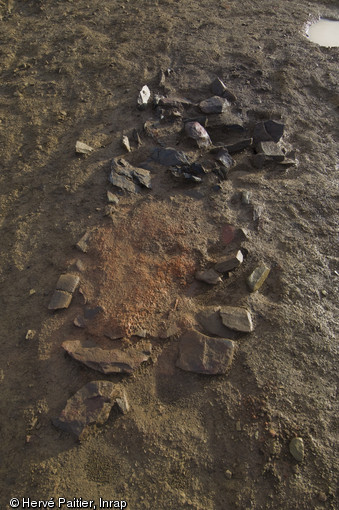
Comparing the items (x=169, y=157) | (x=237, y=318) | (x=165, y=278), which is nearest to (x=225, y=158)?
(x=169, y=157)

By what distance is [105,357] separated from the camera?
2.17 meters

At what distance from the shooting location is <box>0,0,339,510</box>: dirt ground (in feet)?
6.17

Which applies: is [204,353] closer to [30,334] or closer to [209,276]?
[209,276]

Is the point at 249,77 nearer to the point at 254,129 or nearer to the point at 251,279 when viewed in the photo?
the point at 254,129

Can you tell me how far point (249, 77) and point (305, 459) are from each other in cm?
407

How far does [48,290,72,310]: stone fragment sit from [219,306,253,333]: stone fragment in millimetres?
993

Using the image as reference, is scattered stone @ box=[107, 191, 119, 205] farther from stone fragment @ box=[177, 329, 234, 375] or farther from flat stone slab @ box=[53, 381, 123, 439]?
flat stone slab @ box=[53, 381, 123, 439]

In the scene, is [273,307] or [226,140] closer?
[273,307]

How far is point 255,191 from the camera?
321 centimetres

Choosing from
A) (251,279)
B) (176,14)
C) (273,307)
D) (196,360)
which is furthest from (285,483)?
(176,14)

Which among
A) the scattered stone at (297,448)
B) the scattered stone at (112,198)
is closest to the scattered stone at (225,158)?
the scattered stone at (112,198)

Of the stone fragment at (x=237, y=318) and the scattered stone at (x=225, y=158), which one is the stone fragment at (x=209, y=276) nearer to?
the stone fragment at (x=237, y=318)

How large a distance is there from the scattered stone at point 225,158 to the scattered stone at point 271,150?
32cm

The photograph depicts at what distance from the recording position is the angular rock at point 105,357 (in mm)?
2139
